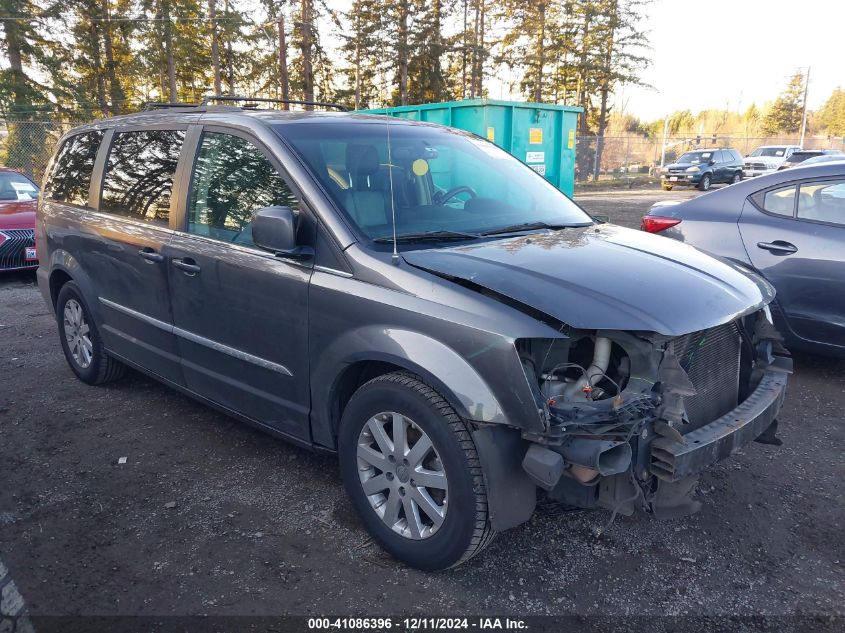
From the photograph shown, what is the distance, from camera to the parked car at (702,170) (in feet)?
96.1

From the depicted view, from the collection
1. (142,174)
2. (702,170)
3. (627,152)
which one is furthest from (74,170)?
(627,152)

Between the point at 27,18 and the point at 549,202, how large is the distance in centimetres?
2667

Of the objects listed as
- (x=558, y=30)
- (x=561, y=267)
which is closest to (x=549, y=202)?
(x=561, y=267)

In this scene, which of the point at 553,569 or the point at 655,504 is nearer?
the point at 655,504

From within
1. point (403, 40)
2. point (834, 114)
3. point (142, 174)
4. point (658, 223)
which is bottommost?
point (658, 223)

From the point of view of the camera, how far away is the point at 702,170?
95.7ft

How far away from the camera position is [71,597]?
2.61 m

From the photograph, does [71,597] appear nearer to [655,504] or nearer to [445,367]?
[445,367]

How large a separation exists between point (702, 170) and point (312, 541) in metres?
30.2

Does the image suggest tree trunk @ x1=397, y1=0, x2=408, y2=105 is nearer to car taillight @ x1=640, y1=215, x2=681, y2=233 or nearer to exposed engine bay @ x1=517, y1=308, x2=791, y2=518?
car taillight @ x1=640, y1=215, x2=681, y2=233

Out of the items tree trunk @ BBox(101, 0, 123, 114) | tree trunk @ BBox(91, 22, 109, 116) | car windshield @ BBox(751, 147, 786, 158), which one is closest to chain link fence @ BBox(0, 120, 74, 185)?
tree trunk @ BBox(91, 22, 109, 116)

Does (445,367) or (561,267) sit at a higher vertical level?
(561,267)

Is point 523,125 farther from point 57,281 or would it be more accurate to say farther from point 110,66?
point 110,66

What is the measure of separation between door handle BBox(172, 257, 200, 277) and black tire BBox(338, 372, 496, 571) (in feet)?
4.15
